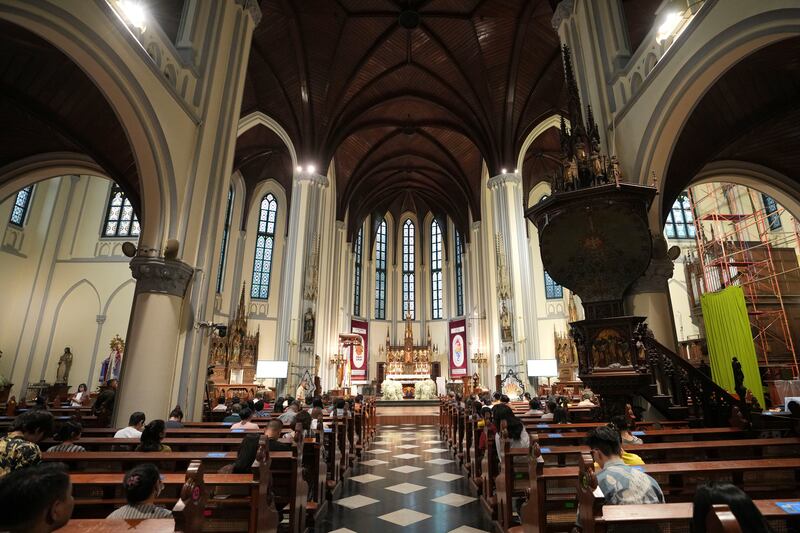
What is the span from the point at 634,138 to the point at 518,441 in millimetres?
5610

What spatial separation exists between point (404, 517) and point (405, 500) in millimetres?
617

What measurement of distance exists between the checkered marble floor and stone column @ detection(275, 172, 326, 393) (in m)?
6.91

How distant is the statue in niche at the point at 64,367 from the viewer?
1315cm

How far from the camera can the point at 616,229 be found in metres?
5.79

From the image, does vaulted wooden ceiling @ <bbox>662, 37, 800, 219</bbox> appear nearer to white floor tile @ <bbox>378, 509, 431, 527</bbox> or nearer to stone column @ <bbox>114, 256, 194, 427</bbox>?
white floor tile @ <bbox>378, 509, 431, 527</bbox>

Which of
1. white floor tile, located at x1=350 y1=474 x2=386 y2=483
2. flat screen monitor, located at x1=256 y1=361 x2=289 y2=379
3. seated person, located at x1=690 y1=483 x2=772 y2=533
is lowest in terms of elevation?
white floor tile, located at x1=350 y1=474 x2=386 y2=483

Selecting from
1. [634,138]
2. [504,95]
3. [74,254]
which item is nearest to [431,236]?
[504,95]

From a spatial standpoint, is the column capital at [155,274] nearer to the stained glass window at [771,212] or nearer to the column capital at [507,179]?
the column capital at [507,179]

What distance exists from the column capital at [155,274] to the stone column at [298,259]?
744 cm

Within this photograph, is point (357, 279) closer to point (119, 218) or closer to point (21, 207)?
point (119, 218)

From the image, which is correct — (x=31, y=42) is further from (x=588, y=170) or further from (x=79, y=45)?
(x=588, y=170)

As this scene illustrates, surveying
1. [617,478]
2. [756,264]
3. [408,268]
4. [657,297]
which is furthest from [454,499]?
[408,268]

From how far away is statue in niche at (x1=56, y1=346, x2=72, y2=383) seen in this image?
13148 millimetres

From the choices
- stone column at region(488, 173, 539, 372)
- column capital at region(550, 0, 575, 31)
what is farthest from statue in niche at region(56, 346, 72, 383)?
column capital at region(550, 0, 575, 31)
